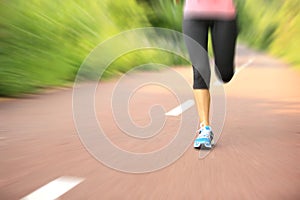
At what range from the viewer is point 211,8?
4.93 meters

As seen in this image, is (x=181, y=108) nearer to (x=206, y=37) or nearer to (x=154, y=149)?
(x=154, y=149)

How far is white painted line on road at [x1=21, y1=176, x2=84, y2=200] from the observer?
3.63 meters

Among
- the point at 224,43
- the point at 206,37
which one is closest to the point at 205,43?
the point at 206,37

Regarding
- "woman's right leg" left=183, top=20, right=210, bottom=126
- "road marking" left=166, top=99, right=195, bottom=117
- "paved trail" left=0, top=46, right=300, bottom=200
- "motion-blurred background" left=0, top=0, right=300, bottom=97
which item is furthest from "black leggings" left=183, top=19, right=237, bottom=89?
"motion-blurred background" left=0, top=0, right=300, bottom=97

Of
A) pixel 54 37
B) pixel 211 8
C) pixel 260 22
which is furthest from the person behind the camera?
pixel 260 22

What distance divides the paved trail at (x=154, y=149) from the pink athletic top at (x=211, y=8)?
4.29 ft

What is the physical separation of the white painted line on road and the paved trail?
0.13 feet

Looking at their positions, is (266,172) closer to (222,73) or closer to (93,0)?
(222,73)

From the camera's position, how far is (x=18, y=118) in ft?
23.0

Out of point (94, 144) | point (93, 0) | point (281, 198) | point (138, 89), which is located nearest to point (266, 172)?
point (281, 198)

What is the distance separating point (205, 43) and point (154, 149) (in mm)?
1155

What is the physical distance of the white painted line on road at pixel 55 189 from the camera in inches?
143

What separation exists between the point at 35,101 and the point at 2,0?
257cm

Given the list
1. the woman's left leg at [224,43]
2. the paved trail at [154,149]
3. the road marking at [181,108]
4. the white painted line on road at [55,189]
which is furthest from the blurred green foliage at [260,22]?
the white painted line on road at [55,189]
